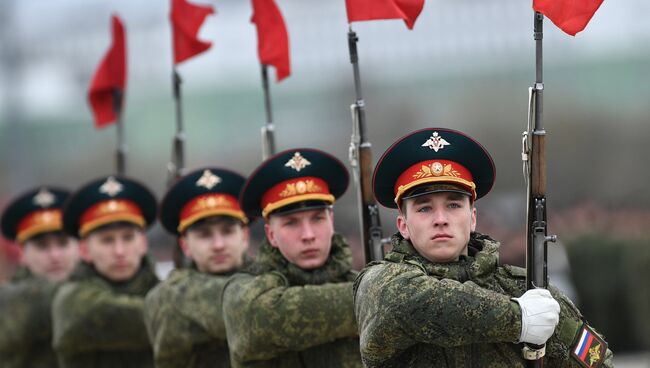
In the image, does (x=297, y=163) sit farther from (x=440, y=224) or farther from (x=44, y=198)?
(x=44, y=198)

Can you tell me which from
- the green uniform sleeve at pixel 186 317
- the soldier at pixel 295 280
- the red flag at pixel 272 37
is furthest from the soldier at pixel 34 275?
the soldier at pixel 295 280

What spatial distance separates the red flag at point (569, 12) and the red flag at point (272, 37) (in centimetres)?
290

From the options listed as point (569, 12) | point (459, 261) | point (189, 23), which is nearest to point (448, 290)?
point (459, 261)

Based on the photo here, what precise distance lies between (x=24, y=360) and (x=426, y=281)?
5.61 m

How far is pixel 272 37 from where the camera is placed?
8.62 m

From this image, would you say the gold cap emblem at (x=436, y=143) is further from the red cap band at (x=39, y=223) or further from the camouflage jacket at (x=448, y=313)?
the red cap band at (x=39, y=223)

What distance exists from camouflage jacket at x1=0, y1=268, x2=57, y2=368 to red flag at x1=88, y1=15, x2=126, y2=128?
177 cm

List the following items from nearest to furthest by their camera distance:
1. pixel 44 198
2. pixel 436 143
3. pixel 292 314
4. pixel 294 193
Result: pixel 436 143 → pixel 292 314 → pixel 294 193 → pixel 44 198

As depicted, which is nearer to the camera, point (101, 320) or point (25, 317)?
point (101, 320)

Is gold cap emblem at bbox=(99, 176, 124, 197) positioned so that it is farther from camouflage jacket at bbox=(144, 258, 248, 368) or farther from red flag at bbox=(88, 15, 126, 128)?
red flag at bbox=(88, 15, 126, 128)

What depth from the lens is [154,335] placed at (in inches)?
322

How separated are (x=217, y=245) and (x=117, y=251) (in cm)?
116

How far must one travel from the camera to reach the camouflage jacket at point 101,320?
8781 mm

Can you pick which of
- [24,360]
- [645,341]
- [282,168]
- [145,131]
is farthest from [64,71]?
[282,168]
